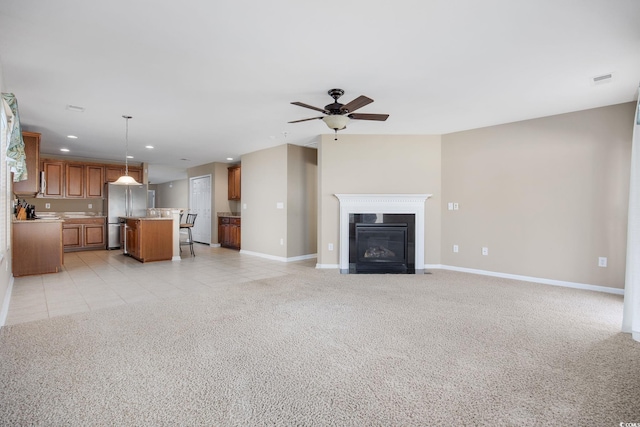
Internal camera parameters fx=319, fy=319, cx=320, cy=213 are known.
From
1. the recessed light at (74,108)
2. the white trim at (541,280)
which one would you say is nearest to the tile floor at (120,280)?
the recessed light at (74,108)

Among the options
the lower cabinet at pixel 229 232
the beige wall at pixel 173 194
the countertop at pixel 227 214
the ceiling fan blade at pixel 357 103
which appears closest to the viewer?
the ceiling fan blade at pixel 357 103

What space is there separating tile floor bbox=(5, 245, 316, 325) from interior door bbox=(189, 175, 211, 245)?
248cm

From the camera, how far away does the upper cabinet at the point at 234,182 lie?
8.53m

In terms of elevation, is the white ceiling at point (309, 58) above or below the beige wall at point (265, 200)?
above

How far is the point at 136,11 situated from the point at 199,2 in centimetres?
46

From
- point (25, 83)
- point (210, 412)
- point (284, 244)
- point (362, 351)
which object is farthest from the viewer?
point (284, 244)

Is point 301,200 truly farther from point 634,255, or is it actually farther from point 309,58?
point 634,255

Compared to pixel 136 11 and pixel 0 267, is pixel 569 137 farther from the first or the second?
pixel 0 267

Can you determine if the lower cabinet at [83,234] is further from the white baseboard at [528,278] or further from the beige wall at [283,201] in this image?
the white baseboard at [528,278]

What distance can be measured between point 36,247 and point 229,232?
13.3 ft

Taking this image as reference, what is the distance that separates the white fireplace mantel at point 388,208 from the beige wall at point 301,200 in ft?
4.40

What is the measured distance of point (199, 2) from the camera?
6.77 feet

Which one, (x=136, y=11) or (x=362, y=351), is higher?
(x=136, y=11)

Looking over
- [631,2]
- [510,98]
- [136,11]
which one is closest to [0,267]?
[136,11]
